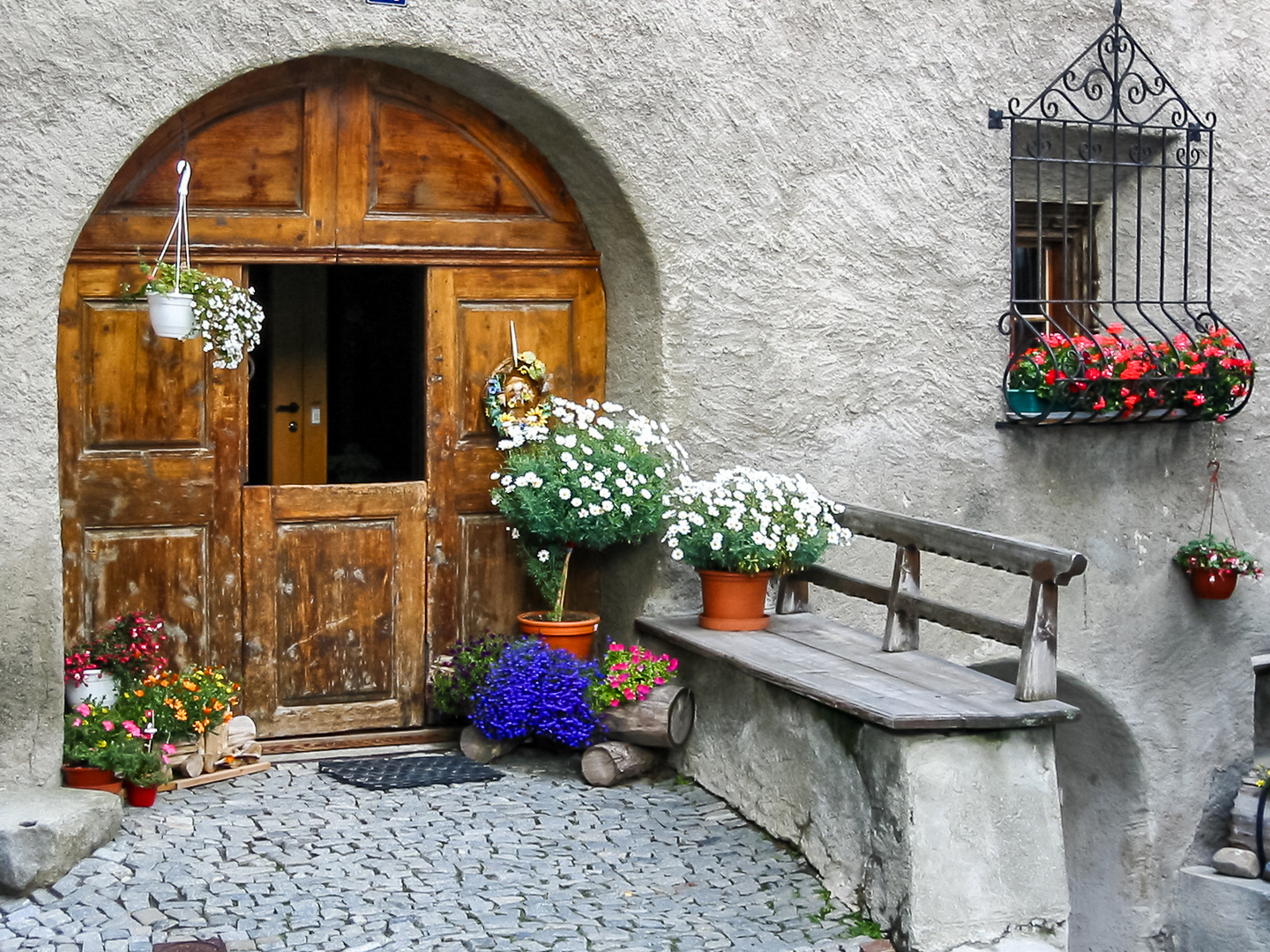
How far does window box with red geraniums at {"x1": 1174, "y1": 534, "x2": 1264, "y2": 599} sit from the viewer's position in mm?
7543

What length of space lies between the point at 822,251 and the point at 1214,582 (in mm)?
2716

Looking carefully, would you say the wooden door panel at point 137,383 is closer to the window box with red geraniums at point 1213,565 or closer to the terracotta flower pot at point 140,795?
the terracotta flower pot at point 140,795

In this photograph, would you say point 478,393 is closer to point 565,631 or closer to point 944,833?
Result: point 565,631

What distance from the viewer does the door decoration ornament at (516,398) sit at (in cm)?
649

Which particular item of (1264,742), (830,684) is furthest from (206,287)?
(1264,742)

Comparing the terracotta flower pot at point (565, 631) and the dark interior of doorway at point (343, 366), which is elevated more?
the dark interior of doorway at point (343, 366)

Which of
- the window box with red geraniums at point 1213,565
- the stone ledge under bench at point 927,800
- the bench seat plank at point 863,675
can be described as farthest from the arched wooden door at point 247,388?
the window box with red geraniums at point 1213,565

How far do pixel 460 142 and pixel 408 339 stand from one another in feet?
8.61

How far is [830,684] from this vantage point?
516 centimetres

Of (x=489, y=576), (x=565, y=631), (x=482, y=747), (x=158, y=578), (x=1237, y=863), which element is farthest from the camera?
(x=1237, y=863)

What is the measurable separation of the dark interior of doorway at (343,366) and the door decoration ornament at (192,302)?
3.14 meters

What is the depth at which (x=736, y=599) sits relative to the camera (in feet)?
20.1

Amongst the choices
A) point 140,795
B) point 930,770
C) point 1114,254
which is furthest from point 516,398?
point 1114,254

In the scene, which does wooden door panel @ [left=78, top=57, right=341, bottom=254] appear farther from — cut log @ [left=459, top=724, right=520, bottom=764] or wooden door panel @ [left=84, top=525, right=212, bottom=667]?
Answer: cut log @ [left=459, top=724, right=520, bottom=764]
